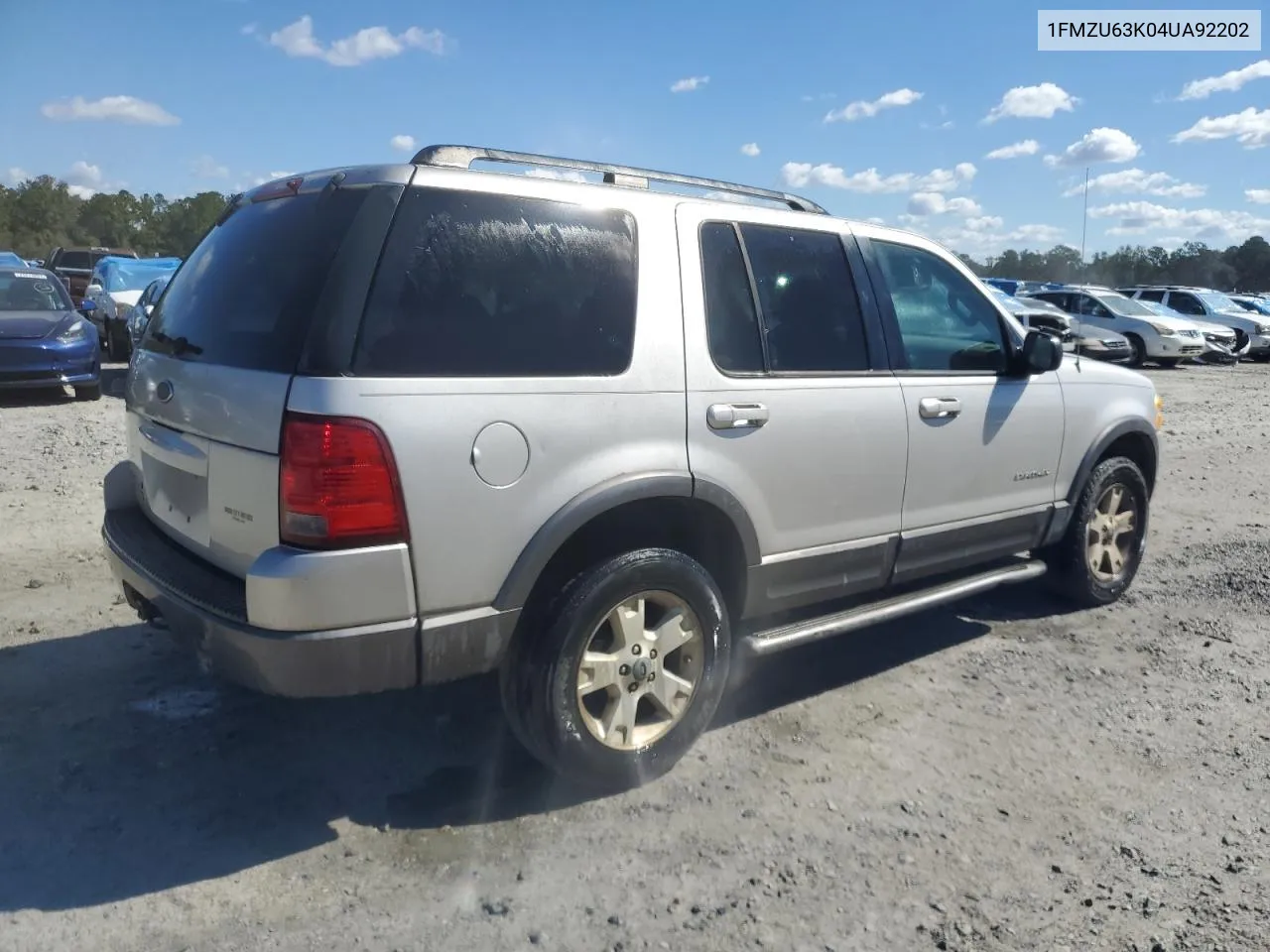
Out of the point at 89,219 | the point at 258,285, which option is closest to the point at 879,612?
the point at 258,285

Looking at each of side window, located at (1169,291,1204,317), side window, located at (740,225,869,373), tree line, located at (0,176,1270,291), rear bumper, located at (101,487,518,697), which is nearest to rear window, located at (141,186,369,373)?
rear bumper, located at (101,487,518,697)

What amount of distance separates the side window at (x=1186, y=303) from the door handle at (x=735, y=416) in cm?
2699

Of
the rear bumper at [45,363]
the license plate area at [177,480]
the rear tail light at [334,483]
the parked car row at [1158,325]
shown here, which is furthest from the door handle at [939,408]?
the parked car row at [1158,325]

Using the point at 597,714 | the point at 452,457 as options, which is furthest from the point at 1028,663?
the point at 452,457

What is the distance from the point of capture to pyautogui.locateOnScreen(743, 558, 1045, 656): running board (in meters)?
3.78

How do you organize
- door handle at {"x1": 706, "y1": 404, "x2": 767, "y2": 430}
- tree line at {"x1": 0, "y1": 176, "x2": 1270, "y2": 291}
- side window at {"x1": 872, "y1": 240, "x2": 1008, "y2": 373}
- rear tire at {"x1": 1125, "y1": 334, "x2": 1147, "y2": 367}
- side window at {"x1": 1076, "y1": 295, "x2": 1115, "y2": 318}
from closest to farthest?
door handle at {"x1": 706, "y1": 404, "x2": 767, "y2": 430} < side window at {"x1": 872, "y1": 240, "x2": 1008, "y2": 373} < rear tire at {"x1": 1125, "y1": 334, "x2": 1147, "y2": 367} < side window at {"x1": 1076, "y1": 295, "x2": 1115, "y2": 318} < tree line at {"x1": 0, "y1": 176, "x2": 1270, "y2": 291}

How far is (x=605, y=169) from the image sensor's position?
3719mm

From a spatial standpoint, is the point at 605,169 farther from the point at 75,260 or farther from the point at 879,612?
the point at 75,260

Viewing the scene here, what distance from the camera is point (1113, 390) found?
532cm

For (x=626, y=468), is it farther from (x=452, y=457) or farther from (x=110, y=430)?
(x=110, y=430)

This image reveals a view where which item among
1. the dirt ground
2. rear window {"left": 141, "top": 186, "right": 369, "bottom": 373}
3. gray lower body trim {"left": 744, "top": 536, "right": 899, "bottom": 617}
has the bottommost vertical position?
the dirt ground

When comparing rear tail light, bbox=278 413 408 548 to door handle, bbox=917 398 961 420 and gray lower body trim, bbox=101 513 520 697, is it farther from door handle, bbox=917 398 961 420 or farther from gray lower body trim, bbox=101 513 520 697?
door handle, bbox=917 398 961 420

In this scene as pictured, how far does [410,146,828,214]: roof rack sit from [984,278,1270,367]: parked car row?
15.9m

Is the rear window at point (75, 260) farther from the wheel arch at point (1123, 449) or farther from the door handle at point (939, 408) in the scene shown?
the door handle at point (939, 408)
